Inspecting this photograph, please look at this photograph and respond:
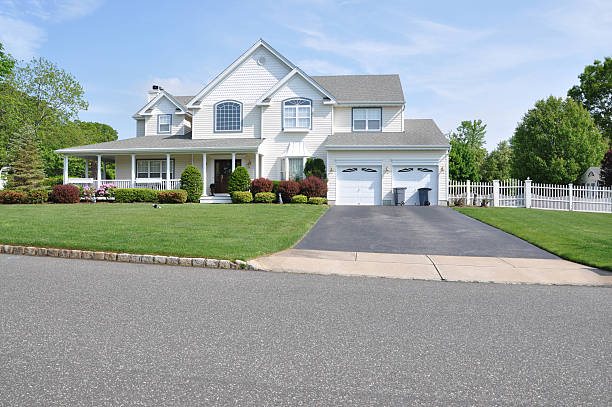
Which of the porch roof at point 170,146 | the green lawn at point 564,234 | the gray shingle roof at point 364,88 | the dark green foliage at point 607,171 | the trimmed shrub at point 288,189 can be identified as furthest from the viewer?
the dark green foliage at point 607,171

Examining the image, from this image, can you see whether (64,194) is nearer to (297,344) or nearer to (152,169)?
(152,169)

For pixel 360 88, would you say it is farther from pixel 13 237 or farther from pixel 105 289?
pixel 105 289

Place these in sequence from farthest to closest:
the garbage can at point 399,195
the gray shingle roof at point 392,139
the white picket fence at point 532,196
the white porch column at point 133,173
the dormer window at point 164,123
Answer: the dormer window at point 164,123
the white porch column at point 133,173
the gray shingle roof at point 392,139
the garbage can at point 399,195
the white picket fence at point 532,196

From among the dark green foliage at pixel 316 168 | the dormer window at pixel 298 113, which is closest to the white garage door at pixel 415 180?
the dark green foliage at pixel 316 168

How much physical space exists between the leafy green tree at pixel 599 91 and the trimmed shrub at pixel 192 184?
52.7 m

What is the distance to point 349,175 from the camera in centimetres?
2519

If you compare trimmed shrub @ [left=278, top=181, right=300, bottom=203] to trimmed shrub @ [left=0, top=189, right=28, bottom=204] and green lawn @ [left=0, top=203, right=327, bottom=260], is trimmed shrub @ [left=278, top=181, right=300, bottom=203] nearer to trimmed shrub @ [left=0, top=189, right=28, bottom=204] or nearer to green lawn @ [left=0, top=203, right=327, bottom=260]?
green lawn @ [left=0, top=203, right=327, bottom=260]

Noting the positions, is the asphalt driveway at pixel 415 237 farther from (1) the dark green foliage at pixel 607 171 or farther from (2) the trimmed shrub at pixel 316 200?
(1) the dark green foliage at pixel 607 171

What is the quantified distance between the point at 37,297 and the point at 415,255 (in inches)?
306

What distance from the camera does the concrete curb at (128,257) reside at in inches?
332

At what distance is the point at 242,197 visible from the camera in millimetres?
23750

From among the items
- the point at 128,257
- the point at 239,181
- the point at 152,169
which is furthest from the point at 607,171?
the point at 128,257

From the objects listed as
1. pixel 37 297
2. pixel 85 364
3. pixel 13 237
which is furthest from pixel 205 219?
pixel 85 364

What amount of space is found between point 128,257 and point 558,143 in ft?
143
